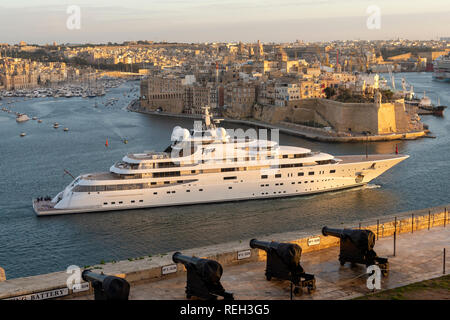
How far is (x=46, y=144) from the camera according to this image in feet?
87.9

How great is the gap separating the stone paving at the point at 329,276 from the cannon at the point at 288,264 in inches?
4.4

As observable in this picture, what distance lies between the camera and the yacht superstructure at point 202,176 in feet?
49.3

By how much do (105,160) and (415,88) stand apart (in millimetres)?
42098

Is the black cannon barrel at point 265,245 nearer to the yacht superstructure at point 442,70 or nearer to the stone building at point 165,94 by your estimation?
the stone building at point 165,94

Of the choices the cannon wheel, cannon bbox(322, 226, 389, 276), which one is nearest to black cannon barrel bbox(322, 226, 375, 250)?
cannon bbox(322, 226, 389, 276)

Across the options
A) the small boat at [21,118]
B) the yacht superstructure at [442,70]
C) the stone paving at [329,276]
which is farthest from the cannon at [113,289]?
the yacht superstructure at [442,70]

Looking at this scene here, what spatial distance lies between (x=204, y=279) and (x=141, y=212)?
10.1 meters

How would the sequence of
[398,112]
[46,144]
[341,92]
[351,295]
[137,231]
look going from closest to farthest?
[351,295] → [137,231] → [46,144] → [398,112] → [341,92]

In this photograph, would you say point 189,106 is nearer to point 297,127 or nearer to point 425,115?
point 297,127

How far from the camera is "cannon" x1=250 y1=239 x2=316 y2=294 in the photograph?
5586 millimetres

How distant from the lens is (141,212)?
595 inches

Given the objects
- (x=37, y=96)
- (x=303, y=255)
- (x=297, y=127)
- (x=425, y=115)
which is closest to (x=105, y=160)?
(x=297, y=127)

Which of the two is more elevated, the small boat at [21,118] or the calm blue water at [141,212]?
the small boat at [21,118]

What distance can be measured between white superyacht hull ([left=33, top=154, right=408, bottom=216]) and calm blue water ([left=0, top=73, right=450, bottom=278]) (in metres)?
0.24
